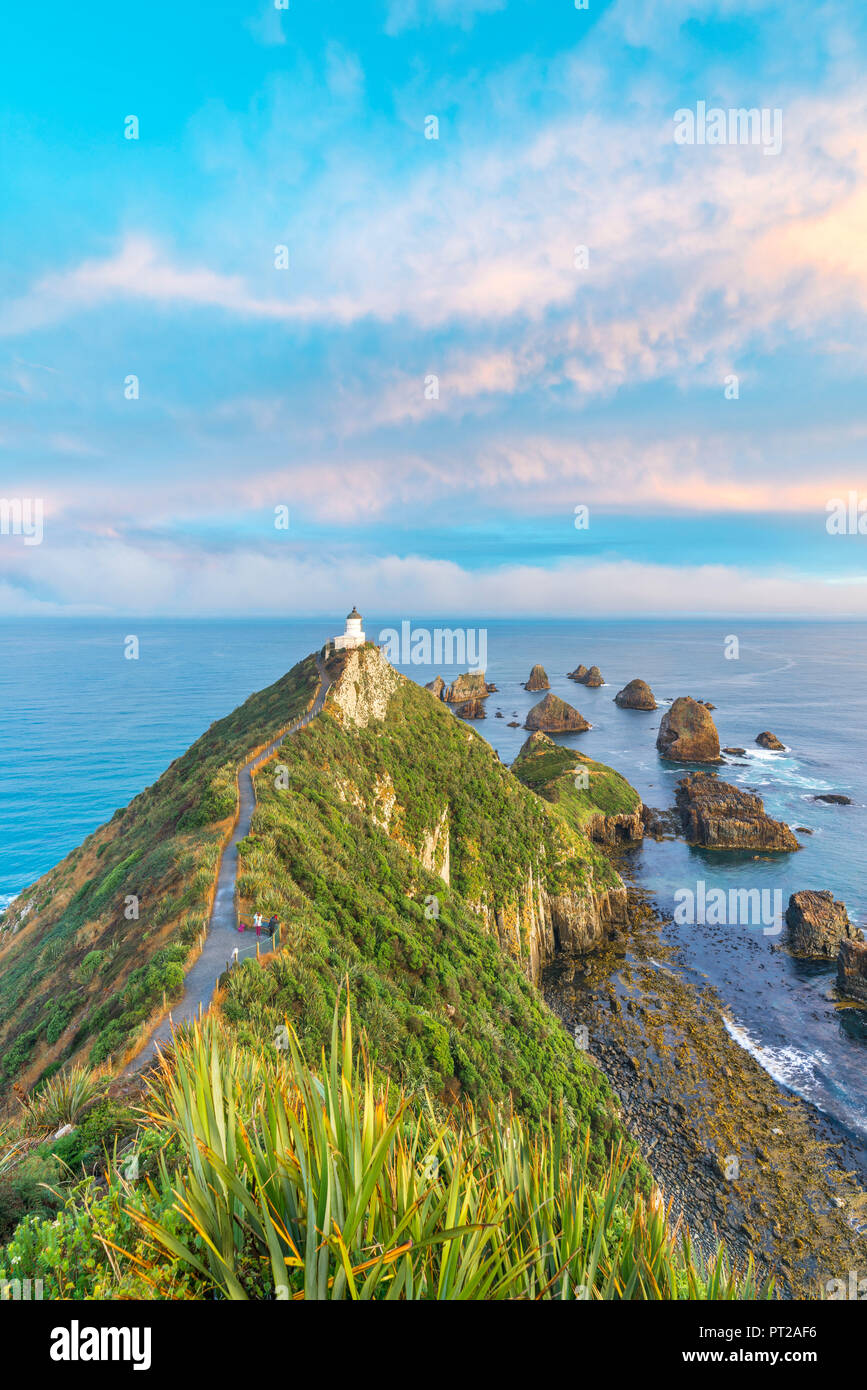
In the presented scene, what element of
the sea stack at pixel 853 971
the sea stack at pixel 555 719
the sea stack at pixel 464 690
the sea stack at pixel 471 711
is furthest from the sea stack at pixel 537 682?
the sea stack at pixel 853 971

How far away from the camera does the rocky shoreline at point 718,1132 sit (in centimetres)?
1928

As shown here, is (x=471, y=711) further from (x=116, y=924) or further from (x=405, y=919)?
(x=116, y=924)

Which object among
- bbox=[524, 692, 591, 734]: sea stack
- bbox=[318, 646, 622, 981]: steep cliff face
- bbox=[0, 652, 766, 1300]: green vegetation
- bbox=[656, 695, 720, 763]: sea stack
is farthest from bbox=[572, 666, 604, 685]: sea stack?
bbox=[0, 652, 766, 1300]: green vegetation

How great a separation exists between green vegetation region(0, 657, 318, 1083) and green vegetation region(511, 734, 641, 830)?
29714mm

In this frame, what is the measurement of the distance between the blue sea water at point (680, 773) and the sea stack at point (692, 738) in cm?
341

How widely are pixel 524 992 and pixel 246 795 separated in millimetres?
15571

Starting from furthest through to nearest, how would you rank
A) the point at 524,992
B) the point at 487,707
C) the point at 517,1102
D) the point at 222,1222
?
1. the point at 487,707
2. the point at 524,992
3. the point at 517,1102
4. the point at 222,1222

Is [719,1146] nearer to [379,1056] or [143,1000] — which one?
[379,1056]

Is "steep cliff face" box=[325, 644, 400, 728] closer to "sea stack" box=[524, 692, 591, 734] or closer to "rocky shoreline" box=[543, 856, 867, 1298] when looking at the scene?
"rocky shoreline" box=[543, 856, 867, 1298]

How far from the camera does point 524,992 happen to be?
24562 millimetres

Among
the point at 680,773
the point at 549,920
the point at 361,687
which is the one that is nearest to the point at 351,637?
the point at 361,687

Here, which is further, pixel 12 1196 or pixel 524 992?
pixel 524 992

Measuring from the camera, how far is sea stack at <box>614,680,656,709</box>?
11881cm
